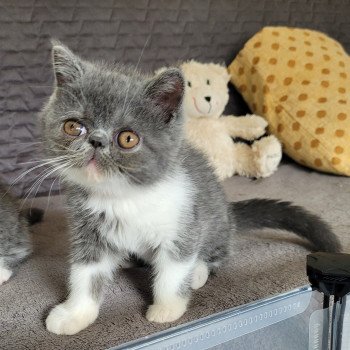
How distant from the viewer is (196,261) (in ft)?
3.50

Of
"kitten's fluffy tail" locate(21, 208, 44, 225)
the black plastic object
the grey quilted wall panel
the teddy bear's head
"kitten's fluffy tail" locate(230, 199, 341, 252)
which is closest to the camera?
the black plastic object

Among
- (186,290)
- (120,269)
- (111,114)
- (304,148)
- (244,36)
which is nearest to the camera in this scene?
(111,114)

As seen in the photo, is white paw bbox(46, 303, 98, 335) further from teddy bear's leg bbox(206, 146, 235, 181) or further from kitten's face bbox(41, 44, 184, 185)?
teddy bear's leg bbox(206, 146, 235, 181)

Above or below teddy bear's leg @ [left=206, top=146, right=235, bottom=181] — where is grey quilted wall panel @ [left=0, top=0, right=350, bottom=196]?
above

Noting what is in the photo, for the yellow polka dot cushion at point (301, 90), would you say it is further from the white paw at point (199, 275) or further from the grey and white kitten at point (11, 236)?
the grey and white kitten at point (11, 236)

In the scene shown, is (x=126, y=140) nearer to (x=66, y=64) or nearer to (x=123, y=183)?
(x=123, y=183)

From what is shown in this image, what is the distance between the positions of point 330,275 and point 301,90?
114cm

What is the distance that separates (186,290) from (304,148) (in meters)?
0.89

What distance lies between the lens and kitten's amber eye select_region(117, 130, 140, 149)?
0.85m

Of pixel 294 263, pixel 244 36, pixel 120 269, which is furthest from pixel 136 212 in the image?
pixel 244 36

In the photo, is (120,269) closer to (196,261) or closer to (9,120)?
(196,261)

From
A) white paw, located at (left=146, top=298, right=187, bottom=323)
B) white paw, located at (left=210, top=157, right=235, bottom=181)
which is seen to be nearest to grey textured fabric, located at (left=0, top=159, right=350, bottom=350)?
white paw, located at (left=146, top=298, right=187, bottom=323)

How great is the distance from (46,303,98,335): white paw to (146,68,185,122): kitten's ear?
0.39 m

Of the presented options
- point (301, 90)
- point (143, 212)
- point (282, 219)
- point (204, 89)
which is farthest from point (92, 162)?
point (301, 90)
